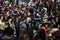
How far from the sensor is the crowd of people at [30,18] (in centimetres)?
672

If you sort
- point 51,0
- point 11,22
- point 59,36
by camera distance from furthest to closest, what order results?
point 51,0 < point 11,22 < point 59,36

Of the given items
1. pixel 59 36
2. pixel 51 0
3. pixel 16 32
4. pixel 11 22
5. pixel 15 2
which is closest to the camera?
pixel 59 36

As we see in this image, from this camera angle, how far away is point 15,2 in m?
12.3

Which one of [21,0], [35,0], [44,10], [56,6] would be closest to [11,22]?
[44,10]

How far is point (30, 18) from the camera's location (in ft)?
26.5

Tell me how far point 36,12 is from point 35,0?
191cm

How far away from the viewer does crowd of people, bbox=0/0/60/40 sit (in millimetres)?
6718

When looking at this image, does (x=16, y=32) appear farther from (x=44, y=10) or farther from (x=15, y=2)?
(x=15, y=2)

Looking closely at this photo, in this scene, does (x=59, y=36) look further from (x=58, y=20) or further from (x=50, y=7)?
(x=50, y=7)

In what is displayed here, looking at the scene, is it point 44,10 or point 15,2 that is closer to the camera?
point 44,10

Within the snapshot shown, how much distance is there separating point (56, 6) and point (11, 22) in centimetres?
315

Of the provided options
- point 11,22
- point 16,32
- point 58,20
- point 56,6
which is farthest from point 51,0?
point 16,32

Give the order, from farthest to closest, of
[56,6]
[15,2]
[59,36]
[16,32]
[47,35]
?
[15,2] → [56,6] → [16,32] → [47,35] → [59,36]

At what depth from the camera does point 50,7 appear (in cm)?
1034
